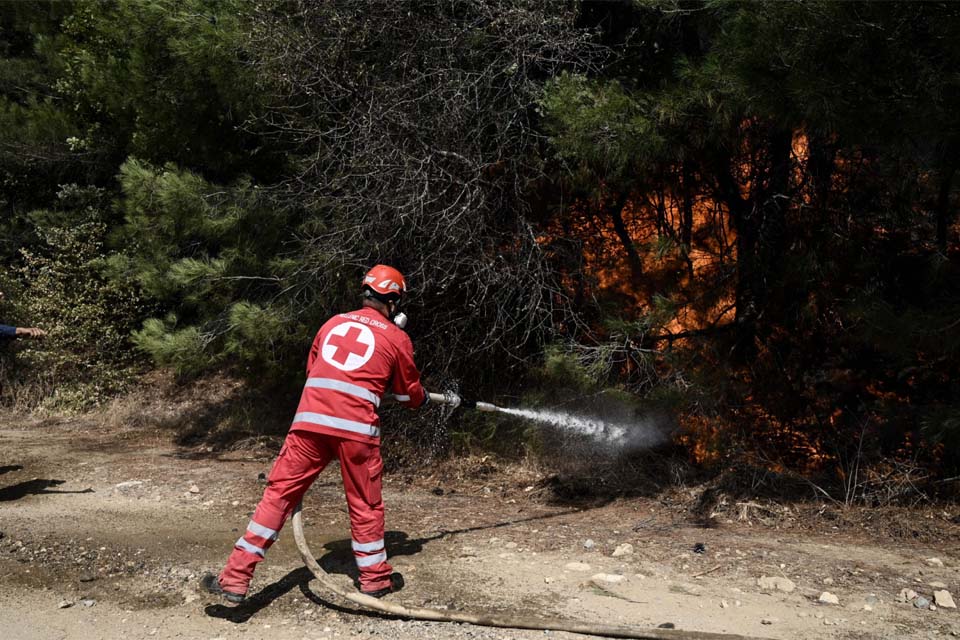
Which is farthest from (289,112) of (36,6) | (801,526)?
(36,6)

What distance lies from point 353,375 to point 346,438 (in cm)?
35

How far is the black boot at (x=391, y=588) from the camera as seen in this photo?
4.71 metres

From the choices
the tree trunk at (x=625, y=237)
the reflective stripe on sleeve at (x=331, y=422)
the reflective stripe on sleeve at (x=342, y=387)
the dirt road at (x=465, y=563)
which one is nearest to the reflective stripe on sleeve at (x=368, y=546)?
the dirt road at (x=465, y=563)

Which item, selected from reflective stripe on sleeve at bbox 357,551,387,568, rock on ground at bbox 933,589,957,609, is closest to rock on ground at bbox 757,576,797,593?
rock on ground at bbox 933,589,957,609

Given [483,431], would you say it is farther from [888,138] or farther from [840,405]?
[888,138]

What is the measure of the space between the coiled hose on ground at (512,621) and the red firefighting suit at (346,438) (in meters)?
0.22

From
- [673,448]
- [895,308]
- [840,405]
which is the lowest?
[673,448]

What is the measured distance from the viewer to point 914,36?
487 centimetres

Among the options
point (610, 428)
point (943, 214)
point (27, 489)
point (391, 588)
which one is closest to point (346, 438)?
point (391, 588)

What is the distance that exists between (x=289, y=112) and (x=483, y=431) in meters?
3.57

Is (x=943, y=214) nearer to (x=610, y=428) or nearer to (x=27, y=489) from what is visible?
(x=610, y=428)

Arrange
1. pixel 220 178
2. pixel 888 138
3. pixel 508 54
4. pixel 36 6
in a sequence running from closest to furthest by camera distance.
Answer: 1. pixel 888 138
2. pixel 508 54
3. pixel 220 178
4. pixel 36 6

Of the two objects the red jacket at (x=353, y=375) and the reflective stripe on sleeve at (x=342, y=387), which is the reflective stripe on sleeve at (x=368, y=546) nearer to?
the red jacket at (x=353, y=375)

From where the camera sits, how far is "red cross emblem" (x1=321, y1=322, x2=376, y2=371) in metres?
4.74
